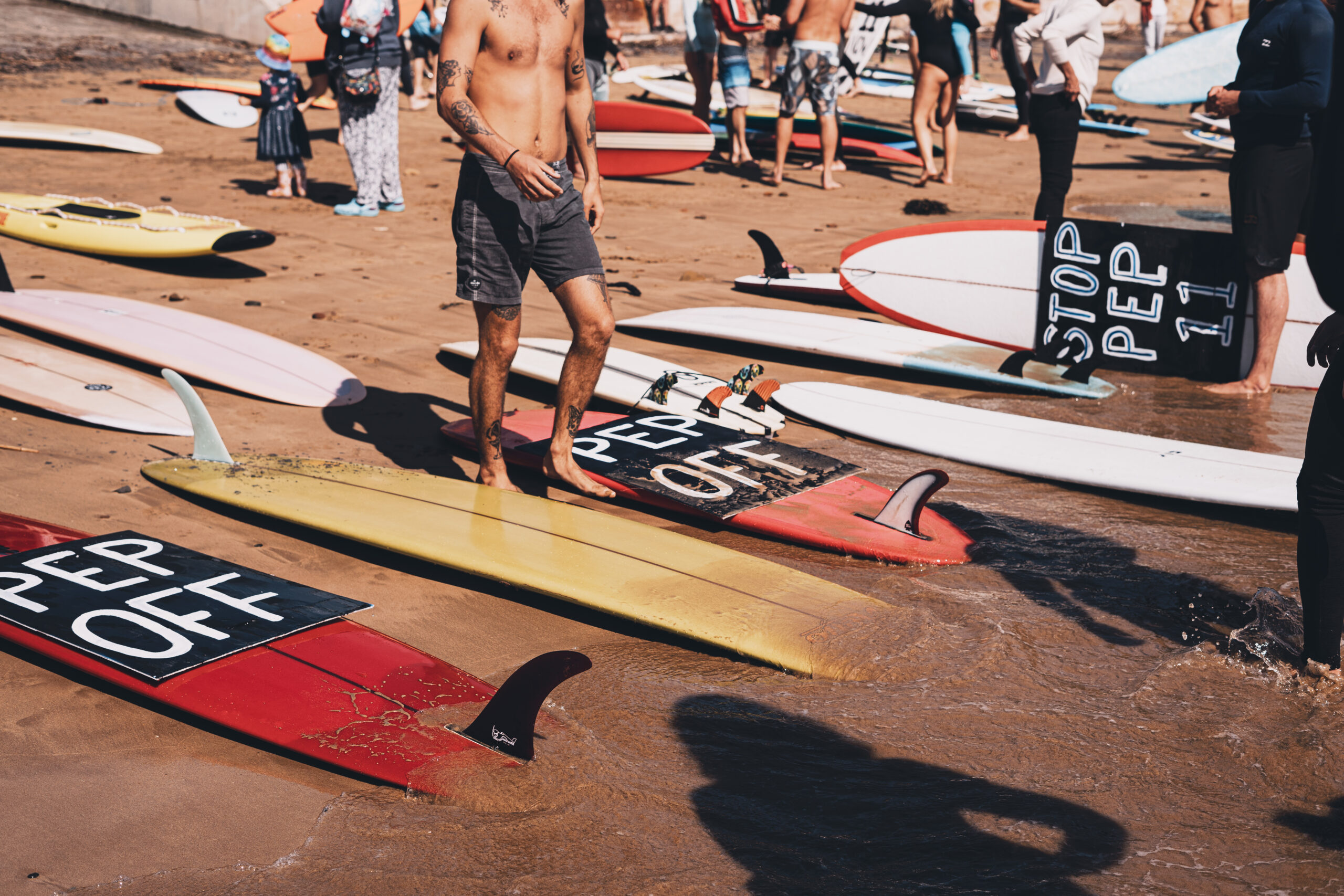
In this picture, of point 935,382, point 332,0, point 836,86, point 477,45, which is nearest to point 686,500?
point 477,45

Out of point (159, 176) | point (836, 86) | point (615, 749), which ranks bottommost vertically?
point (615, 749)

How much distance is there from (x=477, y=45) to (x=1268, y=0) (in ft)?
10.0

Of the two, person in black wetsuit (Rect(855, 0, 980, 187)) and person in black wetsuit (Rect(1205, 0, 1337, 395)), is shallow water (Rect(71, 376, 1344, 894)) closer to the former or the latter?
person in black wetsuit (Rect(1205, 0, 1337, 395))

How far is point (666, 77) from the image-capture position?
13961mm

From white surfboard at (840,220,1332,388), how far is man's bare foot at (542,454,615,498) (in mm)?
2594

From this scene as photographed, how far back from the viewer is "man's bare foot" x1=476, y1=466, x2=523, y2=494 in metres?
3.57

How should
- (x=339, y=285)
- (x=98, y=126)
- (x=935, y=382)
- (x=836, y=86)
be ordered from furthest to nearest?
(x=98, y=126) < (x=836, y=86) < (x=339, y=285) < (x=935, y=382)

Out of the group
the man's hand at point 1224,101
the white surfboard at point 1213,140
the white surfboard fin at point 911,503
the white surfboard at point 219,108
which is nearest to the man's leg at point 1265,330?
the man's hand at point 1224,101

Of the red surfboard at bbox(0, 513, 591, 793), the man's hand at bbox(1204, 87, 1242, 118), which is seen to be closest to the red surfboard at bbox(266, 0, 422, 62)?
the man's hand at bbox(1204, 87, 1242, 118)

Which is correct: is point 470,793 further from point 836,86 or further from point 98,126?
point 98,126

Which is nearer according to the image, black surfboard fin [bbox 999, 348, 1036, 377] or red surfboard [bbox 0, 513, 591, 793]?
red surfboard [bbox 0, 513, 591, 793]

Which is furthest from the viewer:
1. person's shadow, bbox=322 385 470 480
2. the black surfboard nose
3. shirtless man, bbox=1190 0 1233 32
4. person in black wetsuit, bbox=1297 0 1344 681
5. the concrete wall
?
the concrete wall

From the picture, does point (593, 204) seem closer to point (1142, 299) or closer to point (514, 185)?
point (514, 185)

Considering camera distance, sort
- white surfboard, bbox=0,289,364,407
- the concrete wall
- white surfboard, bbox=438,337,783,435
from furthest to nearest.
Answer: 1. the concrete wall
2. white surfboard, bbox=0,289,364,407
3. white surfboard, bbox=438,337,783,435
